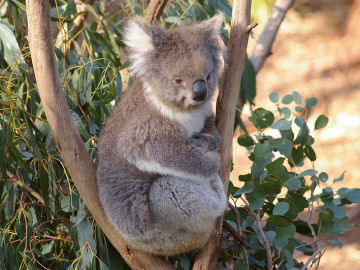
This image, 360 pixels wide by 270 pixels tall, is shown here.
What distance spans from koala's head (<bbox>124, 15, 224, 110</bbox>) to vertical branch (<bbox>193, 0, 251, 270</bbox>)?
0.10m

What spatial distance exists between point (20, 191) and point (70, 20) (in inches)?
42.9

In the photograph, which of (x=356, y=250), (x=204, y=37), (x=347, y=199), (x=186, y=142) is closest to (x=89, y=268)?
(x=186, y=142)

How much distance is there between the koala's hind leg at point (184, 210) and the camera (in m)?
2.65

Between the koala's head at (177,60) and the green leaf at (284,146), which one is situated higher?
the koala's head at (177,60)

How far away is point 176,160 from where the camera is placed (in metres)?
2.68

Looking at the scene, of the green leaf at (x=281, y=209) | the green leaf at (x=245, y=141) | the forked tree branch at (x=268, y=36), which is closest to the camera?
the green leaf at (x=281, y=209)

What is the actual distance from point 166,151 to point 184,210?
0.28m

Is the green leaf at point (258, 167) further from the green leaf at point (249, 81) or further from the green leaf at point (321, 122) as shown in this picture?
the green leaf at point (249, 81)

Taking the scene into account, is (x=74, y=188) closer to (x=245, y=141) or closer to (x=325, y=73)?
(x=245, y=141)

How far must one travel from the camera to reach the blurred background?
740 cm

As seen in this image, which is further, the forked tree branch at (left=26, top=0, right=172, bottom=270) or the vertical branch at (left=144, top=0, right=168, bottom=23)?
the vertical branch at (left=144, top=0, right=168, bottom=23)

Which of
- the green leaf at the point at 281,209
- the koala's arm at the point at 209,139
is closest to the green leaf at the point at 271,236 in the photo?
the green leaf at the point at 281,209

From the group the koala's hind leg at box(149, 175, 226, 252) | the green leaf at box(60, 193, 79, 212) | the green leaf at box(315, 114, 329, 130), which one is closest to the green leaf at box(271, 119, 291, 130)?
the green leaf at box(315, 114, 329, 130)

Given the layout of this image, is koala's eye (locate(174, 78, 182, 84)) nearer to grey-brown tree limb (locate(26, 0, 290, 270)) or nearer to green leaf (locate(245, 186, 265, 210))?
grey-brown tree limb (locate(26, 0, 290, 270))
